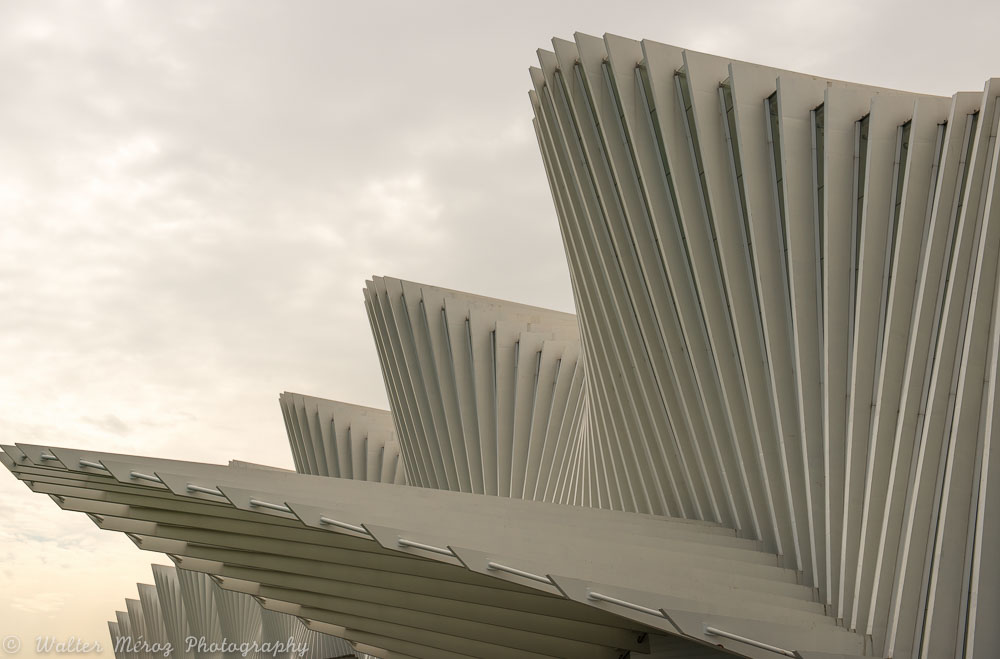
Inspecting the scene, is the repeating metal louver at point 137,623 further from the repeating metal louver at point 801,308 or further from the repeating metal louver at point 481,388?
the repeating metal louver at point 801,308

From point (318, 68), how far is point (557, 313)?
9246 mm

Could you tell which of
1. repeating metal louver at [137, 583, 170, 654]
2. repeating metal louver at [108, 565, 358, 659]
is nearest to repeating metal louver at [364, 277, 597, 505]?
repeating metal louver at [108, 565, 358, 659]

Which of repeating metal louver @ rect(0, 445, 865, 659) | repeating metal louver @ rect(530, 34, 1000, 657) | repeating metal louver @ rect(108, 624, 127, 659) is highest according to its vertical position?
repeating metal louver @ rect(530, 34, 1000, 657)

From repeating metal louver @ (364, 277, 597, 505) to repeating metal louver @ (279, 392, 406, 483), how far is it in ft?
21.3

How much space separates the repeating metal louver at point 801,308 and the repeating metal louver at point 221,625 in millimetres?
16728

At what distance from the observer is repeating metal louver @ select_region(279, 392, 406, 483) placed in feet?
99.5

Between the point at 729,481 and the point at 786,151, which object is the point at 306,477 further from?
the point at 786,151

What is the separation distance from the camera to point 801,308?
35.8 ft

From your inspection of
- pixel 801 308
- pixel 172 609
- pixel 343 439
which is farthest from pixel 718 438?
pixel 172 609

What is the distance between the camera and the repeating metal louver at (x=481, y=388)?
2097 centimetres

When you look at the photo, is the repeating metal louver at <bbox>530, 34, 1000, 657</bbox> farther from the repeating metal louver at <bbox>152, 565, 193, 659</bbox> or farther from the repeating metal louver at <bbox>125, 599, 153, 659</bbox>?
the repeating metal louver at <bbox>125, 599, 153, 659</bbox>

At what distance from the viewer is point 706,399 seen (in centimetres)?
1215

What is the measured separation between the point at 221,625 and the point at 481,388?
20426mm

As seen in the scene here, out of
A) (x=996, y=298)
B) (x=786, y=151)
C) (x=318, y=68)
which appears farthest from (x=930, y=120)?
(x=318, y=68)
